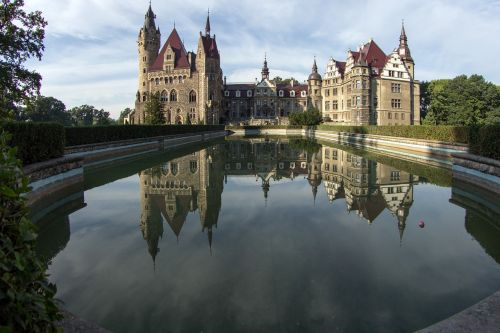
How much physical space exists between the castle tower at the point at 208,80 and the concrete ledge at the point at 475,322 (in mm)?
68283

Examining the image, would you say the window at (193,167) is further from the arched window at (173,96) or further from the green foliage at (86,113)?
the green foliage at (86,113)

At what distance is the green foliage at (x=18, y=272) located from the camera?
2021mm

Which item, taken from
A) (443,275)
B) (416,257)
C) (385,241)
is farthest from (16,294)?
(385,241)

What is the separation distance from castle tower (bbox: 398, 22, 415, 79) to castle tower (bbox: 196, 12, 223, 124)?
1436 inches

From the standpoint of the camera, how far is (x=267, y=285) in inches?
206

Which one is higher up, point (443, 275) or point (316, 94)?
point (316, 94)

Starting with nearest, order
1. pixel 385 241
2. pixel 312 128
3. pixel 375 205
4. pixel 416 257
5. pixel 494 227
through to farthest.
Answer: pixel 416 257 < pixel 385 241 < pixel 494 227 < pixel 375 205 < pixel 312 128

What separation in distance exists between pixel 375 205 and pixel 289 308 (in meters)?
6.67

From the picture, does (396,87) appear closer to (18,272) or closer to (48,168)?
(48,168)

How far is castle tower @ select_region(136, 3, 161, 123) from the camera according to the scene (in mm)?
74312

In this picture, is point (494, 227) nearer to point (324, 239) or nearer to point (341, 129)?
point (324, 239)

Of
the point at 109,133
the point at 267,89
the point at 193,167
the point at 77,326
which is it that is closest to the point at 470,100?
the point at 267,89

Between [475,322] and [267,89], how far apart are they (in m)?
84.8

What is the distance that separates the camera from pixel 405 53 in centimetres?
6556
